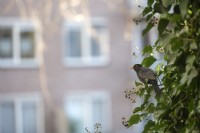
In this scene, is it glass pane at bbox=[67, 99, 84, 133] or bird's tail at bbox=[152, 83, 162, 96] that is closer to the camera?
bird's tail at bbox=[152, 83, 162, 96]

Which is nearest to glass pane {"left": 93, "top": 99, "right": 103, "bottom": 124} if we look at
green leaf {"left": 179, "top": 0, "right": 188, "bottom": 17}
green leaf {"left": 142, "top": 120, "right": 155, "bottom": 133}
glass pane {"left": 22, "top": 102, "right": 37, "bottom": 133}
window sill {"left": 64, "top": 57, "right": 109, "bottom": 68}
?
window sill {"left": 64, "top": 57, "right": 109, "bottom": 68}

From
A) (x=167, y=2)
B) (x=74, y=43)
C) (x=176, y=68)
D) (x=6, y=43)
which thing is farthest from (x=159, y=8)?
(x=74, y=43)

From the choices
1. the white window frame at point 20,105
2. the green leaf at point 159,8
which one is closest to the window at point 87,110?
the white window frame at point 20,105

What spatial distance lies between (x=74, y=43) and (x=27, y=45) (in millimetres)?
1103

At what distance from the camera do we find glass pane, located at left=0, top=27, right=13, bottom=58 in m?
13.3

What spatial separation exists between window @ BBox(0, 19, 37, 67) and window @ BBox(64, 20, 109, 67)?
2.55ft

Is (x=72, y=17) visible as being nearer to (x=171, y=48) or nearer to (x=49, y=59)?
(x=49, y=59)

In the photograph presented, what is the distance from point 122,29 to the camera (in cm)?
1350

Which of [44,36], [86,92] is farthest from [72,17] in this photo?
[86,92]

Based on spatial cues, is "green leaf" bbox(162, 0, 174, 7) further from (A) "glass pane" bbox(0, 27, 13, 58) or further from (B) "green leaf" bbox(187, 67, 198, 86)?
(A) "glass pane" bbox(0, 27, 13, 58)

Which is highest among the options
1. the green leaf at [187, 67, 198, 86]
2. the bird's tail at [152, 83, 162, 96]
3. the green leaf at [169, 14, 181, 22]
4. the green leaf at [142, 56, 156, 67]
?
the green leaf at [169, 14, 181, 22]

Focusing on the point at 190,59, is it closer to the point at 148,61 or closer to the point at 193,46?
the point at 193,46

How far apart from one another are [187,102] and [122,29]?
39.4ft

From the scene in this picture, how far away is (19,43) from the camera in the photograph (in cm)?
1339
